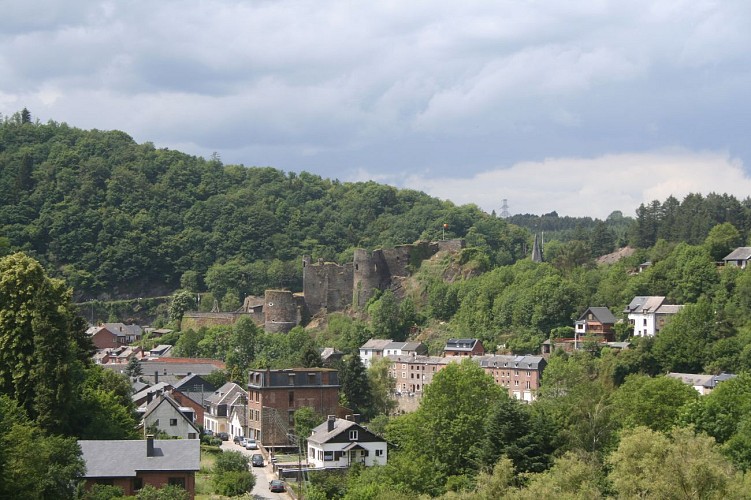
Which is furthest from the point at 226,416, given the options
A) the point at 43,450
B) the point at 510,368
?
the point at 43,450

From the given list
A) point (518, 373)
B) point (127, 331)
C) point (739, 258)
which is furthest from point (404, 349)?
point (127, 331)

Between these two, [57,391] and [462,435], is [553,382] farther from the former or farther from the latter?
[57,391]

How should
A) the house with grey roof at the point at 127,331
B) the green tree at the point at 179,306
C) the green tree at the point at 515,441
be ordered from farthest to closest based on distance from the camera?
1. the green tree at the point at 179,306
2. the house with grey roof at the point at 127,331
3. the green tree at the point at 515,441

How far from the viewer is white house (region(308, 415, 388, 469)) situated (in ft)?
210

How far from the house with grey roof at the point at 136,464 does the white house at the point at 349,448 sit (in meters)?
11.8

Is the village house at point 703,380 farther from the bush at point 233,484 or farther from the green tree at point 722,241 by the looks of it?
the bush at point 233,484

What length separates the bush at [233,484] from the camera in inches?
2216

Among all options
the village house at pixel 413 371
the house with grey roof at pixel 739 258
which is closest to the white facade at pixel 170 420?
the village house at pixel 413 371

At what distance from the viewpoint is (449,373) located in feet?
219

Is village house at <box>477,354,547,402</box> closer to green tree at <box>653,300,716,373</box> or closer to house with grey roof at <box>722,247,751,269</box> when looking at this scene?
green tree at <box>653,300,716,373</box>

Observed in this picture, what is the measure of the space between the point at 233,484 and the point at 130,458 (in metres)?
6.08

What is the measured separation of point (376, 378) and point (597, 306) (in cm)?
1998

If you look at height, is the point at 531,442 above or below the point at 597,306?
below

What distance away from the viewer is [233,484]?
56.4 metres
